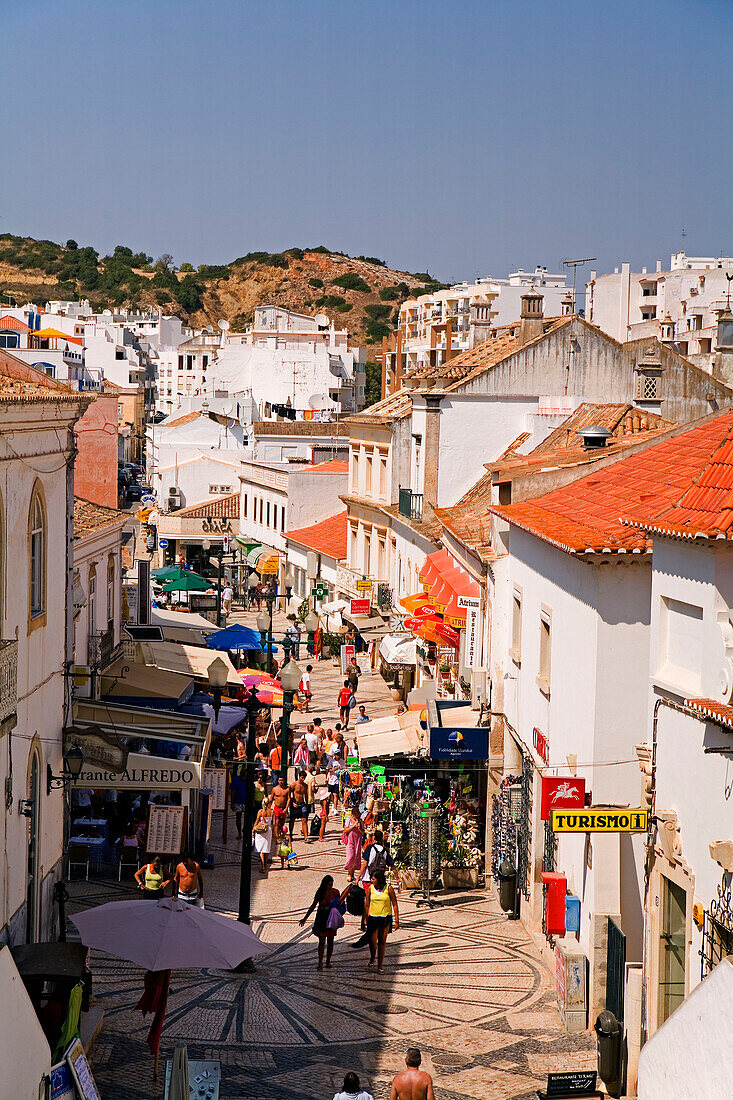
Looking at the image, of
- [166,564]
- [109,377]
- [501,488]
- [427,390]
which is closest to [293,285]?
[109,377]

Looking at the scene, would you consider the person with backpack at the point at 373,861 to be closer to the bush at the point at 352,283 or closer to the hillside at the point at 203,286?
the hillside at the point at 203,286

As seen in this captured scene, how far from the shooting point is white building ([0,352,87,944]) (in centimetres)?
1370

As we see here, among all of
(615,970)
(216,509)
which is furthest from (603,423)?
(216,509)

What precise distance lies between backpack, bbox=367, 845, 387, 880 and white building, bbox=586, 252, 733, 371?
49.1 m

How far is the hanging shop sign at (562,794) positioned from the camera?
1407 centimetres

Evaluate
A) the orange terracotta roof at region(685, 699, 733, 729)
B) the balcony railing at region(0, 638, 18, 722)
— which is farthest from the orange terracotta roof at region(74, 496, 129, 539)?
the orange terracotta roof at region(685, 699, 733, 729)

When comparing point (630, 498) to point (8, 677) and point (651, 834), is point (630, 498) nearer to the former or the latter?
point (651, 834)

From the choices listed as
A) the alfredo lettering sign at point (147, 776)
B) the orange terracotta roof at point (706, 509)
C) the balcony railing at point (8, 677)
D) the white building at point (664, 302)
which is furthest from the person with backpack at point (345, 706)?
the white building at point (664, 302)

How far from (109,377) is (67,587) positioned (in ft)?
366

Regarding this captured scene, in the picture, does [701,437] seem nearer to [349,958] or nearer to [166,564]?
[349,958]

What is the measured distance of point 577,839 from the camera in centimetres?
1508

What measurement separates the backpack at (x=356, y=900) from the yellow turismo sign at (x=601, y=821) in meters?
4.94

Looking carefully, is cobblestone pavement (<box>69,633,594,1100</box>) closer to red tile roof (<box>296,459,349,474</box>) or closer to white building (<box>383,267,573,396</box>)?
red tile roof (<box>296,459,349,474</box>)

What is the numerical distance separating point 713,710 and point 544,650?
23.1ft
